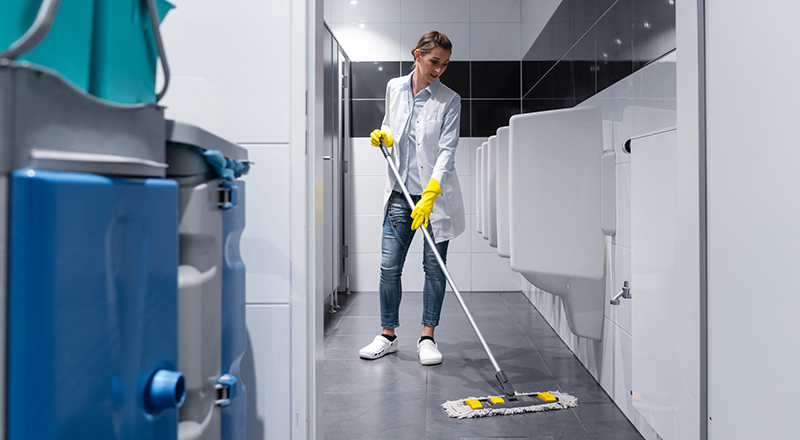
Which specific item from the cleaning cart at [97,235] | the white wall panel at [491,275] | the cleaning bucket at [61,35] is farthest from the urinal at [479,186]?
the cleaning bucket at [61,35]

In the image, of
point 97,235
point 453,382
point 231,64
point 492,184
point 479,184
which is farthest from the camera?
point 479,184

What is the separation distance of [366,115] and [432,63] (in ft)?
4.88

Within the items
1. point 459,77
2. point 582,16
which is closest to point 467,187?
point 459,77

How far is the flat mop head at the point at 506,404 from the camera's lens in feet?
5.25

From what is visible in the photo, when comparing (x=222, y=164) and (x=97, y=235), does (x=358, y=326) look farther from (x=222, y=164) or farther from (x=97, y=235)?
(x=97, y=235)

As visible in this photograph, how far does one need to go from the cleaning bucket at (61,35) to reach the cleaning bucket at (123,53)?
0.01 m

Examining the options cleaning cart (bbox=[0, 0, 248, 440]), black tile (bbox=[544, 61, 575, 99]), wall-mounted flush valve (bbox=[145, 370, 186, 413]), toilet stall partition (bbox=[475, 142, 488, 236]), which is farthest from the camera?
toilet stall partition (bbox=[475, 142, 488, 236])

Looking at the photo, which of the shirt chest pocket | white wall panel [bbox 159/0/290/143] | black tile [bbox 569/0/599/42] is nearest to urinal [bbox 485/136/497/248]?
the shirt chest pocket

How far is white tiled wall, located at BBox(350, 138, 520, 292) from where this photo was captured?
12.0ft

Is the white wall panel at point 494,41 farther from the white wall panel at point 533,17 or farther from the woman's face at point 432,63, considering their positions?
the woman's face at point 432,63

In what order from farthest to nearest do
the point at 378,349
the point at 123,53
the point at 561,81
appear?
the point at 561,81 < the point at 378,349 < the point at 123,53

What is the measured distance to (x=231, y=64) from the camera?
0.87 meters

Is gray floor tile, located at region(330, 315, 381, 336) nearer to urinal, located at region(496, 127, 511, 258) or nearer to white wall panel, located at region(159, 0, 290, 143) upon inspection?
urinal, located at region(496, 127, 511, 258)

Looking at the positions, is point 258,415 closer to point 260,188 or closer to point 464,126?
point 260,188
